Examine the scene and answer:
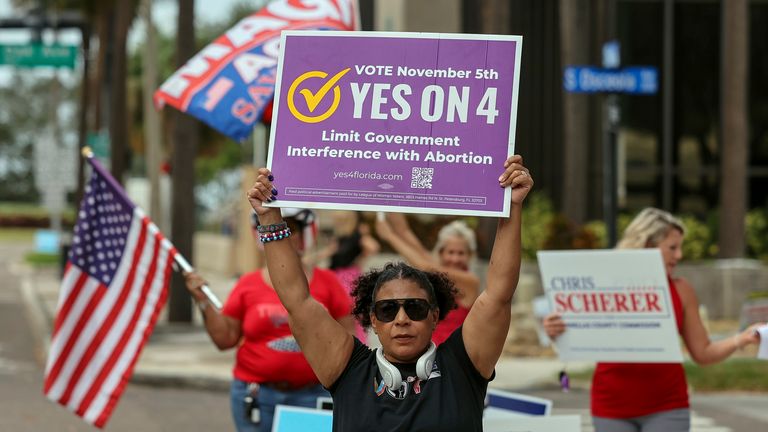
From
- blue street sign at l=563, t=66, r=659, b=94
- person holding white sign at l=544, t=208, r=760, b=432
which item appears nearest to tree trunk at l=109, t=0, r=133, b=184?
blue street sign at l=563, t=66, r=659, b=94

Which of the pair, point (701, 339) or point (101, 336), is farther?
point (101, 336)

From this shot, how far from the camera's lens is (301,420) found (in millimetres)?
6812

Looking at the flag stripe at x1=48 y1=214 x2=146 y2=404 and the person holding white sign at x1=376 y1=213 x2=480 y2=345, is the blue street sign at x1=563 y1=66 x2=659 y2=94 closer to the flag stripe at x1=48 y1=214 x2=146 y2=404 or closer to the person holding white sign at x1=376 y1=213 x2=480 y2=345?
the person holding white sign at x1=376 y1=213 x2=480 y2=345

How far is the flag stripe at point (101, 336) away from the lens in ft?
27.4

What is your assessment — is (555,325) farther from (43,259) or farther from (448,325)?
(43,259)

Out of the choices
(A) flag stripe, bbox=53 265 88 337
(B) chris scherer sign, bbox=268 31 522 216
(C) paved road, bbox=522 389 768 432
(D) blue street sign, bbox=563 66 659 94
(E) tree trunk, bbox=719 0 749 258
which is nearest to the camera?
(B) chris scherer sign, bbox=268 31 522 216

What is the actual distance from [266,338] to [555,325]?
1.46 metres

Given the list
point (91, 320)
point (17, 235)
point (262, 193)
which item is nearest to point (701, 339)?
point (262, 193)

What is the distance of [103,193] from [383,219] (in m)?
1.61

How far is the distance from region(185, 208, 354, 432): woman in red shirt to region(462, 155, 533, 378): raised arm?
2.44m

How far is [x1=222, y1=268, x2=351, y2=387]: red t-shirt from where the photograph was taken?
280 inches

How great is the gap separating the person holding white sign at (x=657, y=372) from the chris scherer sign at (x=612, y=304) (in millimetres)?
79

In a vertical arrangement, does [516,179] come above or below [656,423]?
above

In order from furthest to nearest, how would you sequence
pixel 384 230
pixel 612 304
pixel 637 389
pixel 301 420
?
pixel 384 230 < pixel 612 304 < pixel 637 389 < pixel 301 420
